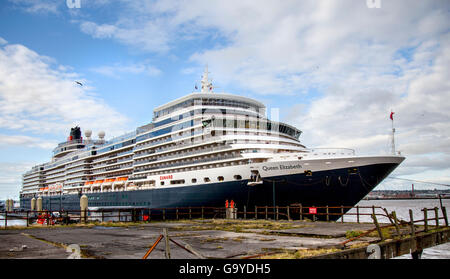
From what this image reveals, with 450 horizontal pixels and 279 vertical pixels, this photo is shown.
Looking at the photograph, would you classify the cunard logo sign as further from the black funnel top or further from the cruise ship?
the black funnel top

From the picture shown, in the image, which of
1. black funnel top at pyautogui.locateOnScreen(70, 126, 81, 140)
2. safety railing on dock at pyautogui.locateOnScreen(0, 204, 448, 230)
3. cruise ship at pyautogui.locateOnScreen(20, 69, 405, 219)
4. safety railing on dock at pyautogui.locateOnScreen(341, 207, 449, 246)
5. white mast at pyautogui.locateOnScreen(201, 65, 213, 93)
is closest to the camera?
safety railing on dock at pyautogui.locateOnScreen(341, 207, 449, 246)

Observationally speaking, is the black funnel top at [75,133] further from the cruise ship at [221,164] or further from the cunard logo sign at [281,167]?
the cunard logo sign at [281,167]

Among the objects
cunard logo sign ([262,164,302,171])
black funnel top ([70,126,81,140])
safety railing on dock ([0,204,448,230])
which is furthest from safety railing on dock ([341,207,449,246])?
black funnel top ([70,126,81,140])

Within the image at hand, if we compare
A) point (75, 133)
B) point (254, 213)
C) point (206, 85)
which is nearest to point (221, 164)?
point (254, 213)

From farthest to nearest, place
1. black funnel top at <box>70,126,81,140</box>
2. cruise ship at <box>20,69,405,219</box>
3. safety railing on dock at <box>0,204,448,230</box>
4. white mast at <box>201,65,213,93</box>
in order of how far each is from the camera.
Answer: black funnel top at <box>70,126,81,140</box>
white mast at <box>201,65,213,93</box>
cruise ship at <box>20,69,405,219</box>
safety railing on dock at <box>0,204,448,230</box>

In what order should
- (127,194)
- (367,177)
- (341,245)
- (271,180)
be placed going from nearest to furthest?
(341,245)
(367,177)
(271,180)
(127,194)

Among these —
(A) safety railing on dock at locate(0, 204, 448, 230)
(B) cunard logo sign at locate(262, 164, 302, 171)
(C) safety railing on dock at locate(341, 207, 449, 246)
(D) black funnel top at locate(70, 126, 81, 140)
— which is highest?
(D) black funnel top at locate(70, 126, 81, 140)

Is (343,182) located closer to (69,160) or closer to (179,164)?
(179,164)

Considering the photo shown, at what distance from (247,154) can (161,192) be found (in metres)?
11.5

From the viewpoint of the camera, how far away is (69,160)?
213 ft

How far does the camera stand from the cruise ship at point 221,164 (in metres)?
25.8

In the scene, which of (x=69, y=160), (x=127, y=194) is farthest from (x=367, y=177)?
(x=69, y=160)

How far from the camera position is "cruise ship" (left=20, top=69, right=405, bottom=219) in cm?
2581
